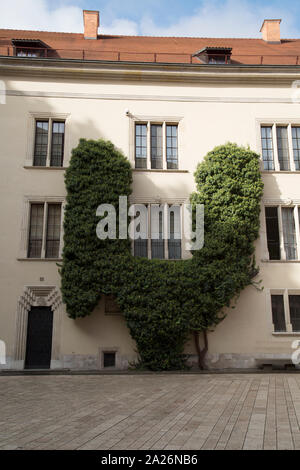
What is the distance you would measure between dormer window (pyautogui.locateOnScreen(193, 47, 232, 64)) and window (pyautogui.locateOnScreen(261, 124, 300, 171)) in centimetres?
413

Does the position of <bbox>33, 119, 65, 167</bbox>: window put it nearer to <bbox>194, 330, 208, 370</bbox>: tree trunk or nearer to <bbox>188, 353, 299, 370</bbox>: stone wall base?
<bbox>194, 330, 208, 370</bbox>: tree trunk

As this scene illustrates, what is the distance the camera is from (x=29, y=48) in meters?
16.9

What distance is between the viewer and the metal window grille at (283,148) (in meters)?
16.4

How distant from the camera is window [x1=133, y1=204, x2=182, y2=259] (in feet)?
50.0

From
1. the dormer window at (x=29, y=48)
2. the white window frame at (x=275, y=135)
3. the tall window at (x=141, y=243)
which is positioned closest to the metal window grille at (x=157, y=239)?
the tall window at (x=141, y=243)

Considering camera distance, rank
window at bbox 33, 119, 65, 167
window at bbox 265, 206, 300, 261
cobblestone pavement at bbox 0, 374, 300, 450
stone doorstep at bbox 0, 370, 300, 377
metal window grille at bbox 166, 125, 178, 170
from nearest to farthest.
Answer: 1. cobblestone pavement at bbox 0, 374, 300, 450
2. stone doorstep at bbox 0, 370, 300, 377
3. window at bbox 265, 206, 300, 261
4. window at bbox 33, 119, 65, 167
5. metal window grille at bbox 166, 125, 178, 170

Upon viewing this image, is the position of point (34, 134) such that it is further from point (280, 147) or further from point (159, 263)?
point (280, 147)

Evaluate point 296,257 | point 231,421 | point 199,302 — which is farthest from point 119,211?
point 231,421

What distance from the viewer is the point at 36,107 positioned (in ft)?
52.7

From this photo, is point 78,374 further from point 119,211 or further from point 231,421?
point 231,421

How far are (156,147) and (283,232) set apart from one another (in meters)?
6.81

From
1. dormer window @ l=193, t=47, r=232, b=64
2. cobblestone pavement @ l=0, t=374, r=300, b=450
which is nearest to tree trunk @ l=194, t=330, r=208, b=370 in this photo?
cobblestone pavement @ l=0, t=374, r=300, b=450

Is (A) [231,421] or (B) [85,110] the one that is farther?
(B) [85,110]
